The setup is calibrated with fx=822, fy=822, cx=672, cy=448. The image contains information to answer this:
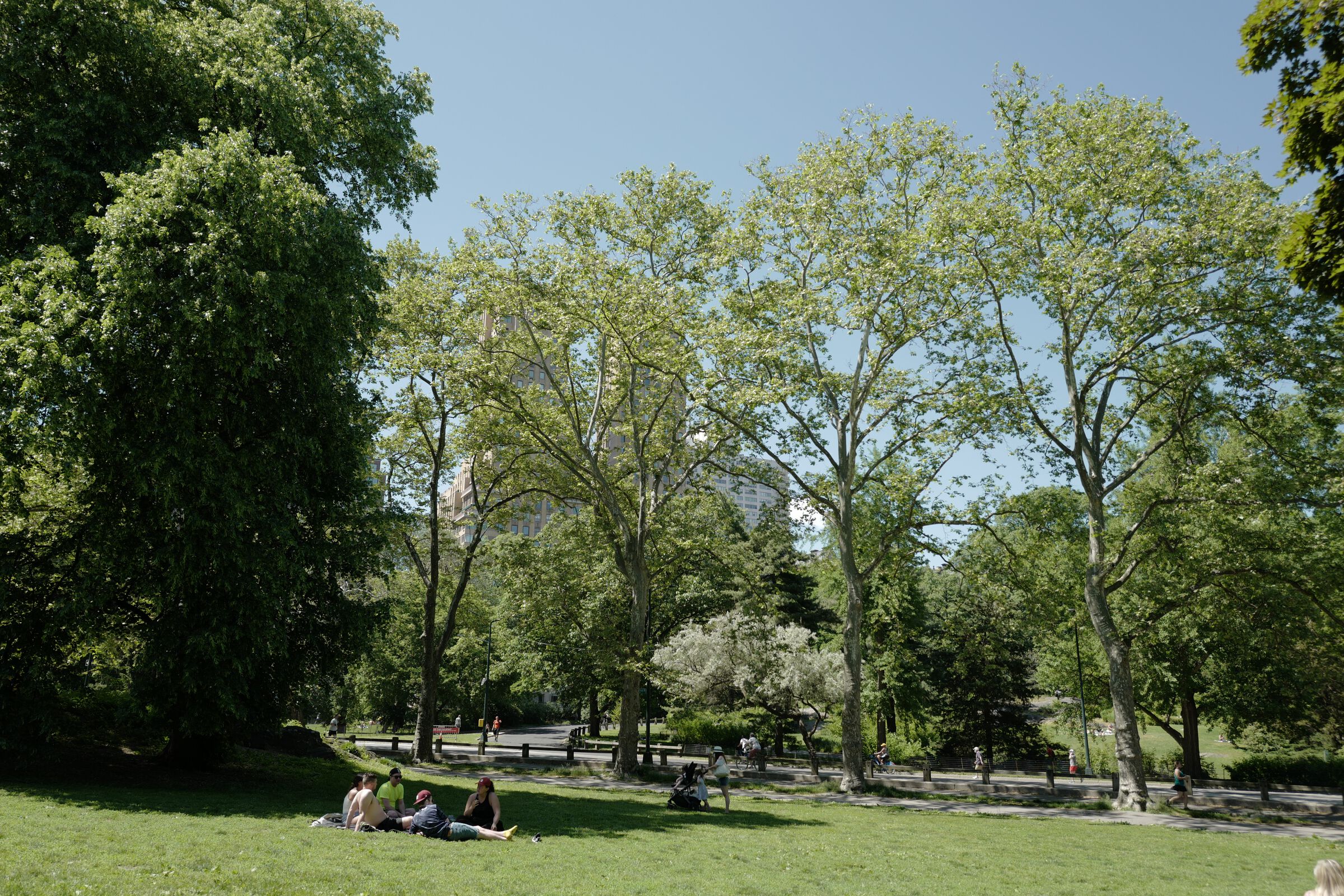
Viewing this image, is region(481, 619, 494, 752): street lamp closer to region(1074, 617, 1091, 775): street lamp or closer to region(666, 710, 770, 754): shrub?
region(666, 710, 770, 754): shrub

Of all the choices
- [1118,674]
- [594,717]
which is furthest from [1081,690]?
[594,717]

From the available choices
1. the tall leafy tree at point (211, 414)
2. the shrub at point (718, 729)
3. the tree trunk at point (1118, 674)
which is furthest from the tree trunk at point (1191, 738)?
the tall leafy tree at point (211, 414)

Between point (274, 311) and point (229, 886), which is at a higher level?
point (274, 311)

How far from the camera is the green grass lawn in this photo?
352 inches

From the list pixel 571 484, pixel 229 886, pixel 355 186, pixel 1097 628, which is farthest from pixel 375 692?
pixel 229 886

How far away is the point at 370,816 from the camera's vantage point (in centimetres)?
1270

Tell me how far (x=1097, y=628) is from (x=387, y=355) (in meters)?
24.8

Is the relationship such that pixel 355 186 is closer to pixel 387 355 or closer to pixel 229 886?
pixel 387 355

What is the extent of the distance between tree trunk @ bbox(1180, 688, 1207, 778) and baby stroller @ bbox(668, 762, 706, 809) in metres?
27.6

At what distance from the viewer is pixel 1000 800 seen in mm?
25031

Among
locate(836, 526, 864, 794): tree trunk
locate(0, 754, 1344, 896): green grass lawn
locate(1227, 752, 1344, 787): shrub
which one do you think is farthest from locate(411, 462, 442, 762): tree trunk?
locate(1227, 752, 1344, 787): shrub

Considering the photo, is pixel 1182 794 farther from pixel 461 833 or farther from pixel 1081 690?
pixel 461 833

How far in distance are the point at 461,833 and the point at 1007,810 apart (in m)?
16.6

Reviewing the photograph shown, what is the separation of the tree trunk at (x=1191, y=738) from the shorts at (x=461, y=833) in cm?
3475
